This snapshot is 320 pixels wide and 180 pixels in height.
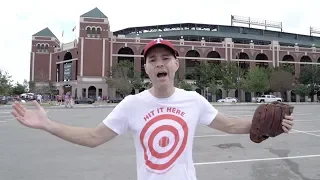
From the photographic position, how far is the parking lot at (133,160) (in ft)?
15.6

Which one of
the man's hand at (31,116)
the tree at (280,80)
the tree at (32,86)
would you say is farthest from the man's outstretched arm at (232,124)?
the tree at (32,86)

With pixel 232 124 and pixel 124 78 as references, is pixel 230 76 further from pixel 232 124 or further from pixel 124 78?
pixel 232 124

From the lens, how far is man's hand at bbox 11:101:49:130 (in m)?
1.76

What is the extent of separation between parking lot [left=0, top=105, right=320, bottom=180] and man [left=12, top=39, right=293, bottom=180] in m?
3.01

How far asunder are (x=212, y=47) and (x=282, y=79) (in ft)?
54.7

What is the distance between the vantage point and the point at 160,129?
5.91 ft

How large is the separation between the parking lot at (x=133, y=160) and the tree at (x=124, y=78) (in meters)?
39.7

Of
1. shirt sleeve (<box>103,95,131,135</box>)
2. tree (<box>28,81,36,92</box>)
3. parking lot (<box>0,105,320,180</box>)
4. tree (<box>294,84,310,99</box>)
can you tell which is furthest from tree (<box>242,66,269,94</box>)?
shirt sleeve (<box>103,95,131,135</box>)

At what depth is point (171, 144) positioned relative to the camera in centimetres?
180

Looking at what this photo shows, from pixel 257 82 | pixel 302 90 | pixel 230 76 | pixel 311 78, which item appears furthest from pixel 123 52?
pixel 311 78

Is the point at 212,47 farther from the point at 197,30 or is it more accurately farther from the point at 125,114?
the point at 125,114

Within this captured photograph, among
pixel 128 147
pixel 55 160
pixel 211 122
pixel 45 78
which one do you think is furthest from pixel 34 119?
pixel 45 78

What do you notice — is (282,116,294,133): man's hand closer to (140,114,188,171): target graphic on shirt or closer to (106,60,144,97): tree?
(140,114,188,171): target graphic on shirt

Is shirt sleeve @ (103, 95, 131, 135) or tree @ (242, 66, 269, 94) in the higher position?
tree @ (242, 66, 269, 94)
